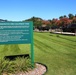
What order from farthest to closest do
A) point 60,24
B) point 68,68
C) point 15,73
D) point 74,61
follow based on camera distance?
point 60,24, point 74,61, point 68,68, point 15,73

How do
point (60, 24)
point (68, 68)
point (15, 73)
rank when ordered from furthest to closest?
point (60, 24) → point (68, 68) → point (15, 73)

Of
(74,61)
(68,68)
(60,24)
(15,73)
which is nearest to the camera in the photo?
(15,73)

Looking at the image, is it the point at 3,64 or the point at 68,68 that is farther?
the point at 68,68

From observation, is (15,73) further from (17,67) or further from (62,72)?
(62,72)

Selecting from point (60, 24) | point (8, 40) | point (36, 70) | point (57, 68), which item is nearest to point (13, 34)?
point (8, 40)

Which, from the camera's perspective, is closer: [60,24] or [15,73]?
[15,73]

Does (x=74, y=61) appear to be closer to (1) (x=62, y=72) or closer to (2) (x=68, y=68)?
(2) (x=68, y=68)

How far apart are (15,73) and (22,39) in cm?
153

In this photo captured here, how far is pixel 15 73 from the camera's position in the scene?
838cm

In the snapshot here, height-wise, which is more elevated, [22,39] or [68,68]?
[22,39]

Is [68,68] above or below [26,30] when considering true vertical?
below

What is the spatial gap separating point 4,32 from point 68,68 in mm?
3407

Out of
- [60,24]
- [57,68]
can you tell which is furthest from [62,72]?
[60,24]

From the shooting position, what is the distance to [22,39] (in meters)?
8.87
